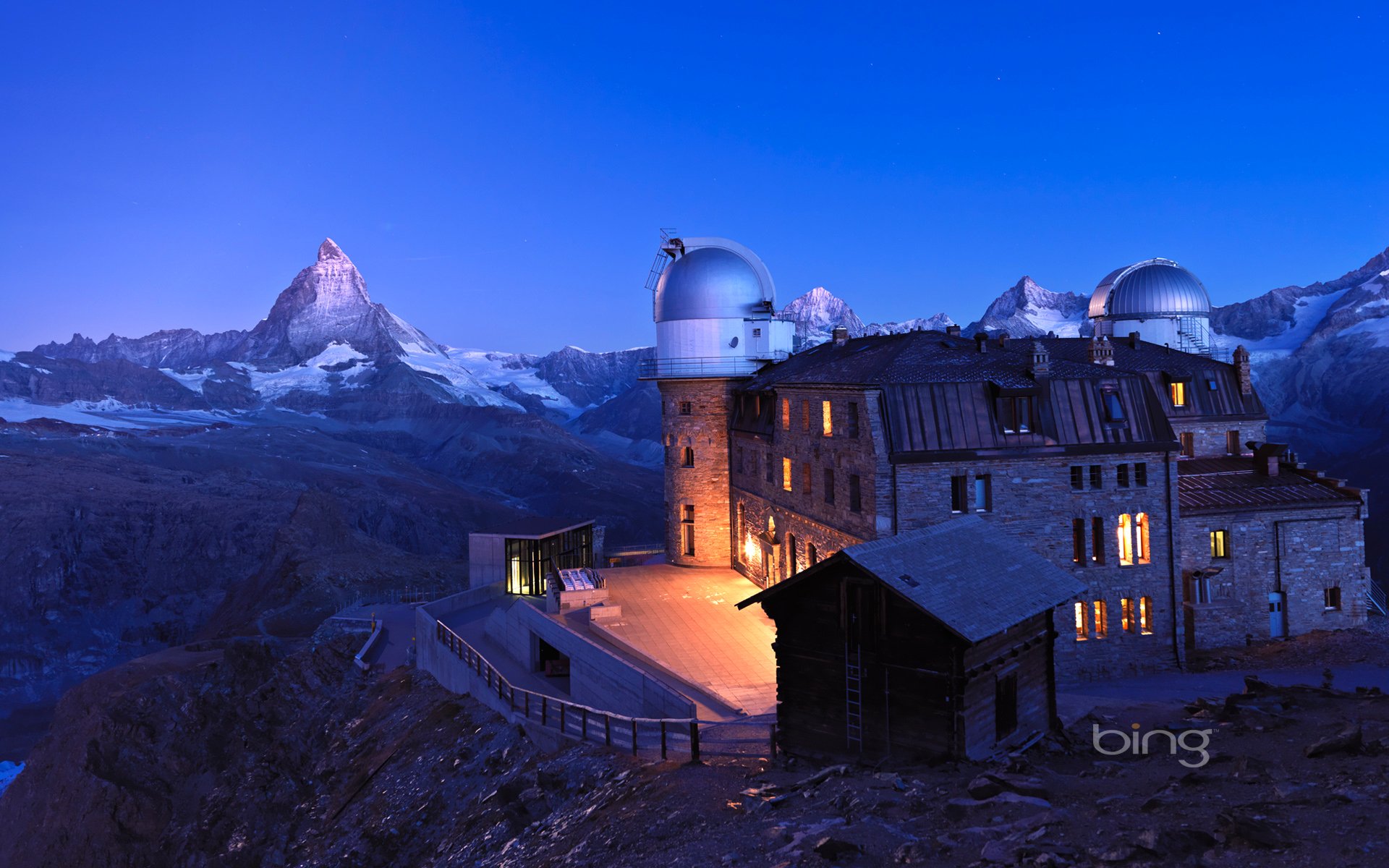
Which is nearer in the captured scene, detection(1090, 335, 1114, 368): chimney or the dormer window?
the dormer window

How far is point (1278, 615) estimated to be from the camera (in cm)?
3366

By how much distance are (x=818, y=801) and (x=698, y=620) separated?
57.5 ft

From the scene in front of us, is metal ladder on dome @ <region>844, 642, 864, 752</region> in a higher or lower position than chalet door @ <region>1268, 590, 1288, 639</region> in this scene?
higher

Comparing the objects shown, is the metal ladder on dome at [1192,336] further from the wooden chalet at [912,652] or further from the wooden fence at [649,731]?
the wooden fence at [649,731]

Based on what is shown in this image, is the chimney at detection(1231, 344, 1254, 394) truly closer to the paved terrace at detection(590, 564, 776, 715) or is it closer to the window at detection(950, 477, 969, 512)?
the window at detection(950, 477, 969, 512)

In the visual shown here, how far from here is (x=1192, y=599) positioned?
32500 millimetres

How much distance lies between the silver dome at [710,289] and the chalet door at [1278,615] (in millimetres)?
23224

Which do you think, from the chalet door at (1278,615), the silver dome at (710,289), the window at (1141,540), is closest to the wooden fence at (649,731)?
→ the window at (1141,540)

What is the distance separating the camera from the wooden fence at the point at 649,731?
2045cm

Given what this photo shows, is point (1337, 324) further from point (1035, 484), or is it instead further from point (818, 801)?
point (818, 801)

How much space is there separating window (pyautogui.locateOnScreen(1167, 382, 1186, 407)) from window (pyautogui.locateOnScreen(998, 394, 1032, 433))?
44.1 ft

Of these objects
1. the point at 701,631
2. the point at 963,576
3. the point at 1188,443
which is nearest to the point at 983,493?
the point at 963,576

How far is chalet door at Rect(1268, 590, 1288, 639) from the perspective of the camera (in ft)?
110

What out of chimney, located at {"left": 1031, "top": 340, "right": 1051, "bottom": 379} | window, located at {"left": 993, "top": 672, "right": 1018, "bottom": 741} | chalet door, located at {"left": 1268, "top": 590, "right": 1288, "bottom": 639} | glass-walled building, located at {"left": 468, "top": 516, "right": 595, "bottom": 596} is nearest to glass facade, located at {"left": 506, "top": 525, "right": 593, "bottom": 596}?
glass-walled building, located at {"left": 468, "top": 516, "right": 595, "bottom": 596}
